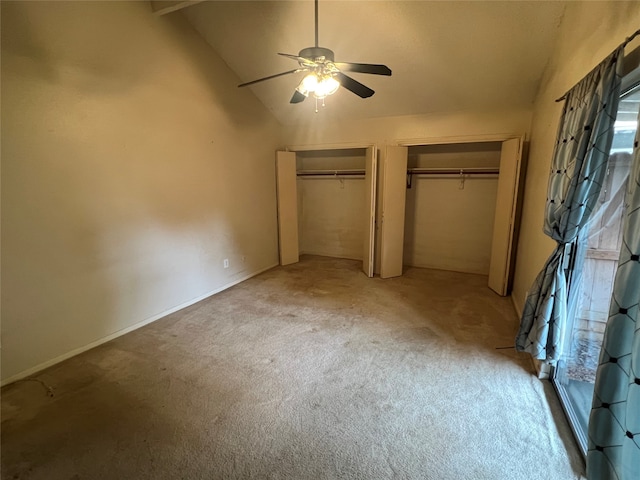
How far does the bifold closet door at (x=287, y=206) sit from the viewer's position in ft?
16.1

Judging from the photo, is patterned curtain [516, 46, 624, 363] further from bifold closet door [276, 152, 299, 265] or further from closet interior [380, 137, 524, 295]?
bifold closet door [276, 152, 299, 265]

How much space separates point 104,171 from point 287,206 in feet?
8.94

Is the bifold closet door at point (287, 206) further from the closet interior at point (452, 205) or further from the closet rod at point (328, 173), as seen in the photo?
the closet interior at point (452, 205)

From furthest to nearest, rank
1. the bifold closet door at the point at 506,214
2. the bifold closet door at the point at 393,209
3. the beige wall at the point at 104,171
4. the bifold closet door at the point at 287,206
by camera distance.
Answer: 1. the bifold closet door at the point at 287,206
2. the bifold closet door at the point at 393,209
3. the bifold closet door at the point at 506,214
4. the beige wall at the point at 104,171

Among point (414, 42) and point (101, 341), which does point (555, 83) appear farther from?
point (101, 341)

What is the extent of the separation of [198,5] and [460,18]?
8.46 feet

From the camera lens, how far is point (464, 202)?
4.60 metres

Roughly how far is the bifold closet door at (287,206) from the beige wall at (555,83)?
3.26 metres

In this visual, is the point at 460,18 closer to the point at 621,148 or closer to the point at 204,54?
the point at 621,148

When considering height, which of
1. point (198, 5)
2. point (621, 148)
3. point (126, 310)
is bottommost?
point (126, 310)

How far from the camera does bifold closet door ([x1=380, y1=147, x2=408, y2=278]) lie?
4180 mm

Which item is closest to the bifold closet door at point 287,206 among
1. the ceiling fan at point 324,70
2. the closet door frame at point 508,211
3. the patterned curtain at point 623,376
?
the closet door frame at point 508,211

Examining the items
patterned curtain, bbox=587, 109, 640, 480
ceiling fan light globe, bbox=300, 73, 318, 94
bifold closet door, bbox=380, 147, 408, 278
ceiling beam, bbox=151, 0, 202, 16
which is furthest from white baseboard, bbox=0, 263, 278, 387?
patterned curtain, bbox=587, 109, 640, 480

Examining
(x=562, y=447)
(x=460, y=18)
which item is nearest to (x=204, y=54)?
(x=460, y=18)
